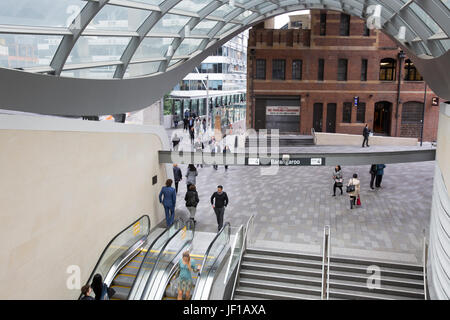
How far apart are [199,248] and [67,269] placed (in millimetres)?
3866

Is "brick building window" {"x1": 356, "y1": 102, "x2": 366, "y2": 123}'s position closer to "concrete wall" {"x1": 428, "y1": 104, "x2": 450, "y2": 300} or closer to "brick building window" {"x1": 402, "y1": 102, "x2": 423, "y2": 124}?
"brick building window" {"x1": 402, "y1": 102, "x2": 423, "y2": 124}

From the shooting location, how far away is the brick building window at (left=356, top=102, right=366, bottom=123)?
32250mm

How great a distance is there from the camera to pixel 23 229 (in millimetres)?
7664

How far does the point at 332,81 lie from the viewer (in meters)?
32.1

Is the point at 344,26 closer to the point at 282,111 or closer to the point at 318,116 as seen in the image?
the point at 318,116

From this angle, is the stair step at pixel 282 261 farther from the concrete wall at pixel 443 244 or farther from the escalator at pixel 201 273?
the concrete wall at pixel 443 244

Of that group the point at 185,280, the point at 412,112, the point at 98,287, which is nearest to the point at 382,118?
the point at 412,112

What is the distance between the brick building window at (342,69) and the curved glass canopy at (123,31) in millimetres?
12671

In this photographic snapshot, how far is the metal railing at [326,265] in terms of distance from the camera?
386 inches

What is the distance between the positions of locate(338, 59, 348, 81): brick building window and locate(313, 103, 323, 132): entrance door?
2.68m

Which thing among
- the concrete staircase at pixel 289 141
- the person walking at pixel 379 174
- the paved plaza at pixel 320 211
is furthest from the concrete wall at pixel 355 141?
the person walking at pixel 379 174

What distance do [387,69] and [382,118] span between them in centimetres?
436
